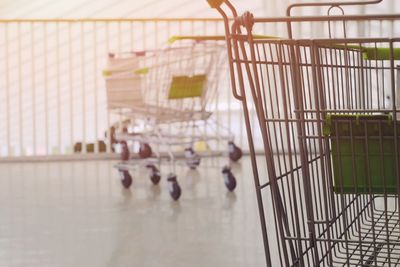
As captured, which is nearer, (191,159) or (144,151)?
(191,159)

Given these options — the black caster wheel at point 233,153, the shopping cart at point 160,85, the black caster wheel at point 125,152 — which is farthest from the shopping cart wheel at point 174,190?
the black caster wheel at point 233,153

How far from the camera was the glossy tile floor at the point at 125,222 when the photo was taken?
2664 millimetres

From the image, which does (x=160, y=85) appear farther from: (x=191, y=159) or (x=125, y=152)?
(x=125, y=152)

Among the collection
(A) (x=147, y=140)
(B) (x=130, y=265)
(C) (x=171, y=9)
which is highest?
(C) (x=171, y=9)

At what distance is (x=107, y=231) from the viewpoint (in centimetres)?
321

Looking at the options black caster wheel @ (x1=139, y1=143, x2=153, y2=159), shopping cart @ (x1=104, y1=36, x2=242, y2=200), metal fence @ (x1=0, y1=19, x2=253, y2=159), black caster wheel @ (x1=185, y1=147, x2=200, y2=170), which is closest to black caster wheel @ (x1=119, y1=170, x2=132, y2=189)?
shopping cart @ (x1=104, y1=36, x2=242, y2=200)

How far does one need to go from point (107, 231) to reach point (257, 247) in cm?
77

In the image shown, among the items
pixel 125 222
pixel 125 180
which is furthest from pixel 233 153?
pixel 125 222

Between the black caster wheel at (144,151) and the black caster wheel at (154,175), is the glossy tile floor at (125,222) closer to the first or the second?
the black caster wheel at (154,175)

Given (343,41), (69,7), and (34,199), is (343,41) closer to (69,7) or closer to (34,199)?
(34,199)

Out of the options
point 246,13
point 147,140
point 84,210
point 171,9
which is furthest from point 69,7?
point 246,13

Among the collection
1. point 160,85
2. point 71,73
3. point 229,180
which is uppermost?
point 71,73

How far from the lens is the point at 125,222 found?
3.42 metres

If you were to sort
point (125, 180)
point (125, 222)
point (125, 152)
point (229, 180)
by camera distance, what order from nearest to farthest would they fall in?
point (125, 222) → point (229, 180) → point (125, 180) → point (125, 152)
